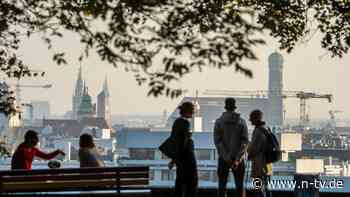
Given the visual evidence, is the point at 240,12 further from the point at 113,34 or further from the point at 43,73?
the point at 43,73

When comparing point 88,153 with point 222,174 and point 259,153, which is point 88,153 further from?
point 259,153

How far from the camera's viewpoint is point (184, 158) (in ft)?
38.1

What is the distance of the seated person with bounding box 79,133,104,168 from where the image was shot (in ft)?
38.9

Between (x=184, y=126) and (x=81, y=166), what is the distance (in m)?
1.65

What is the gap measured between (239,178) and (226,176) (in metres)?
0.18

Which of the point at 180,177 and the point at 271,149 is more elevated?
the point at 271,149

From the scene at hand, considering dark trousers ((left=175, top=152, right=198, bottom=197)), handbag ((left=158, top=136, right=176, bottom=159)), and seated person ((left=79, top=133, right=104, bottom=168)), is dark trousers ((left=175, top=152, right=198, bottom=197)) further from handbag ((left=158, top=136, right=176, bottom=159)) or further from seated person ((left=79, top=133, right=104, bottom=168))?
seated person ((left=79, top=133, right=104, bottom=168))

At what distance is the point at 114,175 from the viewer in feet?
38.8

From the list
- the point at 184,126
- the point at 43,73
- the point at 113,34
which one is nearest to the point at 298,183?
the point at 184,126

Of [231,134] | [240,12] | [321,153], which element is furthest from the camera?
[321,153]

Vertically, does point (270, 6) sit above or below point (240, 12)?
above

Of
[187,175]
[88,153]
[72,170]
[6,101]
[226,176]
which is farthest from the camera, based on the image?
[6,101]

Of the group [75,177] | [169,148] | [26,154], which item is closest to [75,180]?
[75,177]

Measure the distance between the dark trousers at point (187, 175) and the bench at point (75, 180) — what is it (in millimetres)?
500
